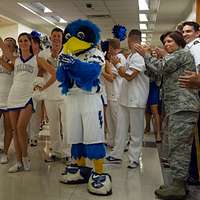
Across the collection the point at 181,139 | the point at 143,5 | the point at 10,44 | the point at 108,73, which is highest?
the point at 143,5

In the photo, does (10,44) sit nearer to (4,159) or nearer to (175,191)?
(4,159)

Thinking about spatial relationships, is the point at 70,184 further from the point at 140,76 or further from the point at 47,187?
the point at 140,76

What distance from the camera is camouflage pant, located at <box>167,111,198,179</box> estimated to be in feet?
9.86

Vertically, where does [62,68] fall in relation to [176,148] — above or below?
above

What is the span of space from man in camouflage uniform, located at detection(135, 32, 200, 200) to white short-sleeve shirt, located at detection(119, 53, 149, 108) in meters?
0.80

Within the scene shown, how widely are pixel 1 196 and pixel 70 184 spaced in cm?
66

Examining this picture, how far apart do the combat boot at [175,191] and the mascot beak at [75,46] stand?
1.42 meters

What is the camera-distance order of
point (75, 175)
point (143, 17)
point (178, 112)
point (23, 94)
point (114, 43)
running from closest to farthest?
1. point (178, 112)
2. point (75, 175)
3. point (23, 94)
4. point (114, 43)
5. point (143, 17)

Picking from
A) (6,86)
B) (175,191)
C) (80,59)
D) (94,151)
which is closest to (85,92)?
(80,59)

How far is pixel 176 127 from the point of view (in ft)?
9.91

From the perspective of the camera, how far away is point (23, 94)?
3852 mm

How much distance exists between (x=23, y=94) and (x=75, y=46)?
911 mm

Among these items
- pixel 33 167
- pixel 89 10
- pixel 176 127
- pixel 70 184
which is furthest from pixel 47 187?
pixel 89 10

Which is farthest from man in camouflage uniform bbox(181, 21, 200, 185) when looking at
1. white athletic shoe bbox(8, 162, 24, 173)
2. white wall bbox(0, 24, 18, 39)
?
white wall bbox(0, 24, 18, 39)
